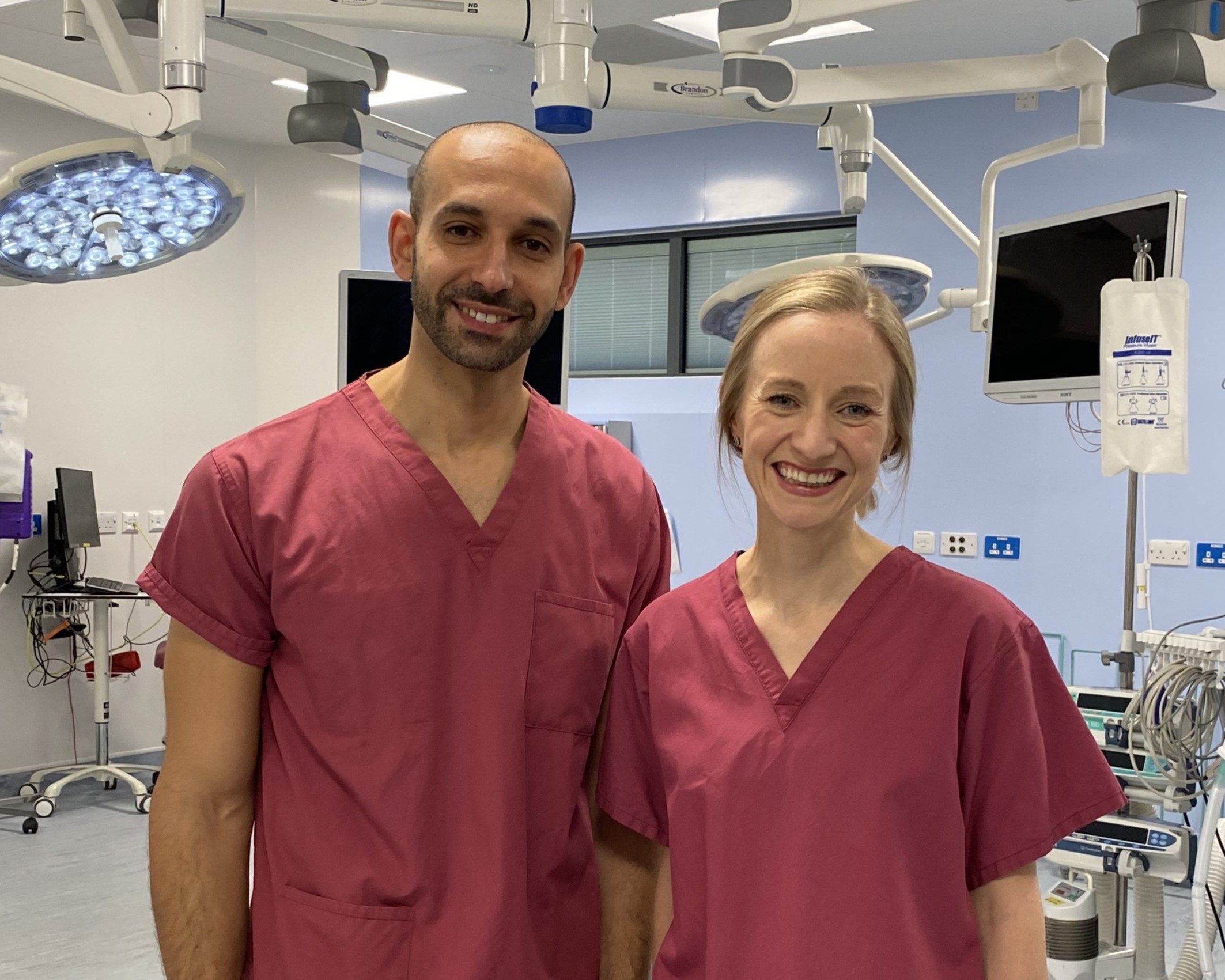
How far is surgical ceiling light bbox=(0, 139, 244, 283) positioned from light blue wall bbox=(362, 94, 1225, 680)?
10.3 feet

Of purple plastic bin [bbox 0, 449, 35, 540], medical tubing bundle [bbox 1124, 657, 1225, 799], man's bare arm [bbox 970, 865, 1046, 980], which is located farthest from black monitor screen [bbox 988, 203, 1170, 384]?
purple plastic bin [bbox 0, 449, 35, 540]

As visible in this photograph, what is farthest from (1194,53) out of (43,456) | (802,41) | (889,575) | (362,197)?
(362,197)

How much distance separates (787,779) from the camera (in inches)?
47.3

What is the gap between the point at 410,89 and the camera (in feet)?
17.8

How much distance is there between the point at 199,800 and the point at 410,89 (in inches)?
178

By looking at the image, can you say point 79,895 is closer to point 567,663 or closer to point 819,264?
point 819,264

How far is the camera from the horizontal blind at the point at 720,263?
234 inches

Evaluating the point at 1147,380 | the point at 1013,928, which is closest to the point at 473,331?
the point at 1013,928

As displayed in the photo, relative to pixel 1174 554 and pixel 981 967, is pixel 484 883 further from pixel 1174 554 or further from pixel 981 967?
pixel 1174 554

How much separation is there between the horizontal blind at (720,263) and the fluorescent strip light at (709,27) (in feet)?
4.35

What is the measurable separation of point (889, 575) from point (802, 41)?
12.5 ft

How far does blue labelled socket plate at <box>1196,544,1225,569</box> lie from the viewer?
453 cm

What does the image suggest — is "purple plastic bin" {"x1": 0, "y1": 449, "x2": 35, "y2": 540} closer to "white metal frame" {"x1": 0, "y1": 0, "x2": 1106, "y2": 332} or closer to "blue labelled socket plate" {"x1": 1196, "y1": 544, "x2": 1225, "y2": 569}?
"white metal frame" {"x1": 0, "y1": 0, "x2": 1106, "y2": 332}

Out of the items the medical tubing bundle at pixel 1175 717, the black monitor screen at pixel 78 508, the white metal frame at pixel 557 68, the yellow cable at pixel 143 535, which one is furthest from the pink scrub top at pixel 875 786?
the yellow cable at pixel 143 535
